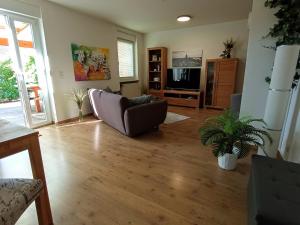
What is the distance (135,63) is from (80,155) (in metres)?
4.57

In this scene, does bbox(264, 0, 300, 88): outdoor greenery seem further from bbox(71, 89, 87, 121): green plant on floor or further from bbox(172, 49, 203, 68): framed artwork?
bbox(71, 89, 87, 121): green plant on floor

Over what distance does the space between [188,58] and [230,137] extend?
4.31 meters

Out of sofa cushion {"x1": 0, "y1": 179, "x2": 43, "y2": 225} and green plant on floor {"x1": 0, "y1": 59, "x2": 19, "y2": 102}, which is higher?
green plant on floor {"x1": 0, "y1": 59, "x2": 19, "y2": 102}

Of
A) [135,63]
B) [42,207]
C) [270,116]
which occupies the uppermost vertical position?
[135,63]

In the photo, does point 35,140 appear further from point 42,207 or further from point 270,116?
point 270,116

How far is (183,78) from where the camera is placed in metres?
5.71

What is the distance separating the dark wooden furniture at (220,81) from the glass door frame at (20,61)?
4214mm

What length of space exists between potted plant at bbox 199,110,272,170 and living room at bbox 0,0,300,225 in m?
0.01

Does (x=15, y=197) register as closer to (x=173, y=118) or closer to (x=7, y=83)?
(x=7, y=83)

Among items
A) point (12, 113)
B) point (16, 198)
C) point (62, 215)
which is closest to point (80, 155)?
point (62, 215)

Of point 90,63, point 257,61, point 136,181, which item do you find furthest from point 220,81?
point 136,181

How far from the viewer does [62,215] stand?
146 centimetres

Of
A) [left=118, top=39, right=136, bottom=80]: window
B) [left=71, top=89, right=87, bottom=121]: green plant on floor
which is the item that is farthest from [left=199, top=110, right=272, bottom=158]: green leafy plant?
[left=118, top=39, right=136, bottom=80]: window

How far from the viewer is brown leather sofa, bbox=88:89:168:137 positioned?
2938 mm
